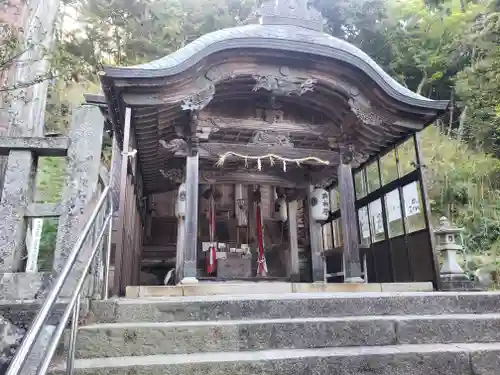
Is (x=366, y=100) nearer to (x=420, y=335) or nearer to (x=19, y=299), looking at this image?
(x=420, y=335)

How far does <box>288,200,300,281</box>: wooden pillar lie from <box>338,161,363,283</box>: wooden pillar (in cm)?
213

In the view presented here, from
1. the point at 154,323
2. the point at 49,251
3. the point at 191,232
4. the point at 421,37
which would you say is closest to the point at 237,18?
the point at 421,37

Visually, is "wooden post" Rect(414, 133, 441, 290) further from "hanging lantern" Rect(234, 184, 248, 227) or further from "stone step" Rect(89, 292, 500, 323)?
"hanging lantern" Rect(234, 184, 248, 227)

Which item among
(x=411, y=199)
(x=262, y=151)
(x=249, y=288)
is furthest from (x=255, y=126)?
(x=249, y=288)

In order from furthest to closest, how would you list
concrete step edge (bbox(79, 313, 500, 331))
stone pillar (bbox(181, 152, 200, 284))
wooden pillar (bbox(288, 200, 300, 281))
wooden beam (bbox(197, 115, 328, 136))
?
1. wooden pillar (bbox(288, 200, 300, 281))
2. wooden beam (bbox(197, 115, 328, 136))
3. stone pillar (bbox(181, 152, 200, 284))
4. concrete step edge (bbox(79, 313, 500, 331))

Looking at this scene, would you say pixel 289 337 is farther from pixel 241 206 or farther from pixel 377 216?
pixel 241 206

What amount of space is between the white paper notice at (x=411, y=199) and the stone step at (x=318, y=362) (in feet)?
14.2

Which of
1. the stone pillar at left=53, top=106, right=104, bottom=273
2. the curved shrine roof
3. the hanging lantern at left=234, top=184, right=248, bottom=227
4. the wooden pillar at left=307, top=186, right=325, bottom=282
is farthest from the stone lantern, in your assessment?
the hanging lantern at left=234, top=184, right=248, bottom=227

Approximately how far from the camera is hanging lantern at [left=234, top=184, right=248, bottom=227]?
12.4 metres

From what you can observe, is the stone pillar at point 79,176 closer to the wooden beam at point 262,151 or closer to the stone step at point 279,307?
the stone step at point 279,307

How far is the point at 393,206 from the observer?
7.52 m

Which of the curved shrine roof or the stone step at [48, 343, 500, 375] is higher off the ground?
the curved shrine roof

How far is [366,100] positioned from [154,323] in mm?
5669

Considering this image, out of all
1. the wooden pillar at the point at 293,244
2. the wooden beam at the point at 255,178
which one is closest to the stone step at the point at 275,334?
the wooden beam at the point at 255,178
